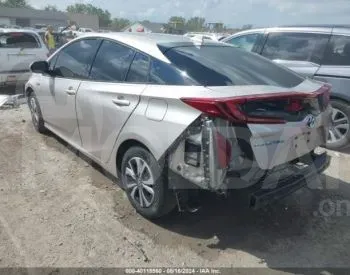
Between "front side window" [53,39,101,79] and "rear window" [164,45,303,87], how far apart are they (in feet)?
4.29

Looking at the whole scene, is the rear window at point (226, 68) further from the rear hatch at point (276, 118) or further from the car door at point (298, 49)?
the car door at point (298, 49)

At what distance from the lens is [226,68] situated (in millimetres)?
3607

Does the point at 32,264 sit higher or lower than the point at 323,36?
lower

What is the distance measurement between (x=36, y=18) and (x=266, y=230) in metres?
83.0

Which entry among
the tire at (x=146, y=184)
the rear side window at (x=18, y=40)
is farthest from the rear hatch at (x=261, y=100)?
the rear side window at (x=18, y=40)

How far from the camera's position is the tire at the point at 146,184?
3.55 m

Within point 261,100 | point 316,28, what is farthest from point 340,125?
point 261,100

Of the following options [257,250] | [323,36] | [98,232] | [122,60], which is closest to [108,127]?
[122,60]

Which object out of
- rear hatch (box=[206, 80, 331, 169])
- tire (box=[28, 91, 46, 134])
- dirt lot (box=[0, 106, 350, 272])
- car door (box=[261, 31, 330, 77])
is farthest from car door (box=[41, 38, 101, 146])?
car door (box=[261, 31, 330, 77])

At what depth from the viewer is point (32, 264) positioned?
126 inches

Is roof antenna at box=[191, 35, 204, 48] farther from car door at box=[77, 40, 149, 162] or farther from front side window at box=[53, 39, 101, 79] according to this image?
front side window at box=[53, 39, 101, 79]

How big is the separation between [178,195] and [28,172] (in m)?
2.41

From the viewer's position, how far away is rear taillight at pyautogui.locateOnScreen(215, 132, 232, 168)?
3.01 metres

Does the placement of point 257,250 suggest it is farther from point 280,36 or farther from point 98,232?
point 280,36
